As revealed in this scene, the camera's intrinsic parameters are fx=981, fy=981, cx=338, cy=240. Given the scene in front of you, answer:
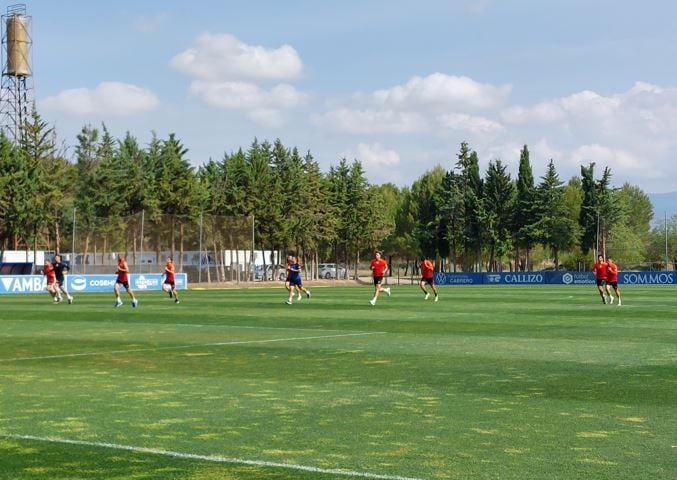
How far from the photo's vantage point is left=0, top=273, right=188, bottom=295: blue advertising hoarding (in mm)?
57156

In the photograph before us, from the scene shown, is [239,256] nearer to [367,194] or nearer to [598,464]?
[367,194]

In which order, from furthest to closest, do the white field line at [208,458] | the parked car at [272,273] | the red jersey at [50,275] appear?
the parked car at [272,273] → the red jersey at [50,275] → the white field line at [208,458]

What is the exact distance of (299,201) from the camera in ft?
322

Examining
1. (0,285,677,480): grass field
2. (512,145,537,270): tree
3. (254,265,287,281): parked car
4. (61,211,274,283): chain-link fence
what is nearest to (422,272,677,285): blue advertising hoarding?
(254,265,287,281): parked car

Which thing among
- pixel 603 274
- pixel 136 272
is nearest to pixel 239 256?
pixel 136 272

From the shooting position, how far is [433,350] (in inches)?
743

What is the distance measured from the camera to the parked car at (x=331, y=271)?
4102 inches

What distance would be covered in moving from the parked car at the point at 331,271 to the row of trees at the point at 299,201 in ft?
9.17

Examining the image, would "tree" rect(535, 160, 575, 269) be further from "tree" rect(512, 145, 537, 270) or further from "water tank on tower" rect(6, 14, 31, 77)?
"water tank on tower" rect(6, 14, 31, 77)

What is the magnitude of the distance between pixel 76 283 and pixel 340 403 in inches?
1938

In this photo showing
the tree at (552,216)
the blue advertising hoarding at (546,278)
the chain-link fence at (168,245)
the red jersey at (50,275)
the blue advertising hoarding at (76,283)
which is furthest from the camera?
the tree at (552,216)

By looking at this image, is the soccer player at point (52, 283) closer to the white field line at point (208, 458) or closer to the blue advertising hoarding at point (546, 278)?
the white field line at point (208, 458)

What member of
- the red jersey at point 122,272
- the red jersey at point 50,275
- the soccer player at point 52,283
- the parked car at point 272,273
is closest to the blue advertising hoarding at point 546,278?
the parked car at point 272,273

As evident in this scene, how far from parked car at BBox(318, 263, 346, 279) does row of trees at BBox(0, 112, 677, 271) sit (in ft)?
9.17
